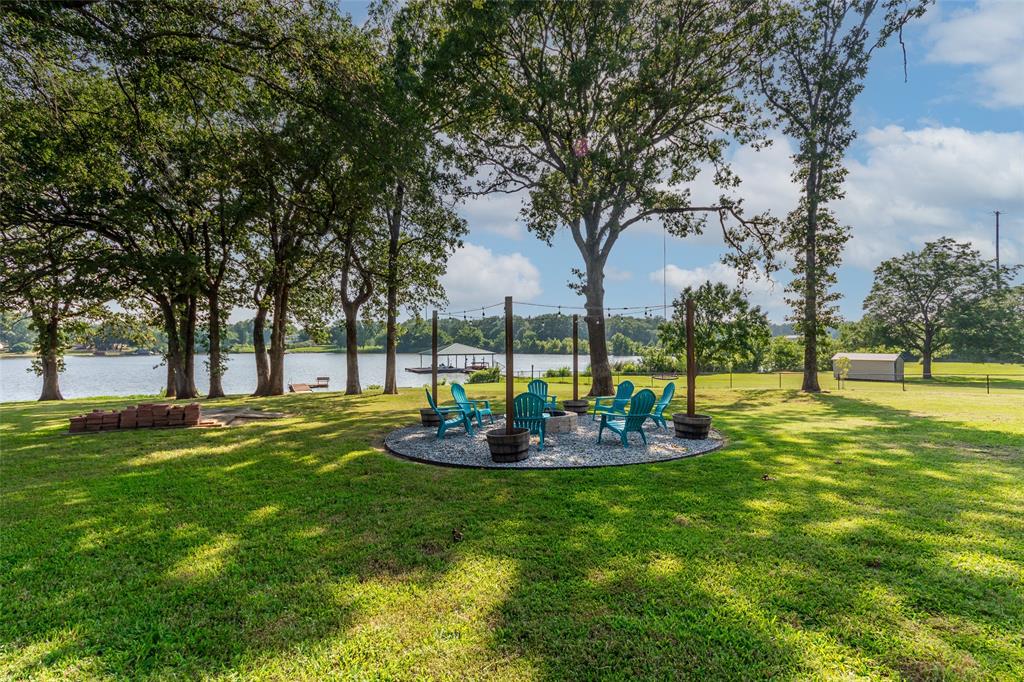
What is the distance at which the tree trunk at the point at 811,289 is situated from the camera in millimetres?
17516

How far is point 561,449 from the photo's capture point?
22.9 ft

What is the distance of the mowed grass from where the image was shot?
2.25m

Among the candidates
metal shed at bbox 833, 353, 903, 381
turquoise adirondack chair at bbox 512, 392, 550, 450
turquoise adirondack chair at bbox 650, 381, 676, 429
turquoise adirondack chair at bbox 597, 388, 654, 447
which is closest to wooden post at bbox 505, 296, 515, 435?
turquoise adirondack chair at bbox 512, 392, 550, 450

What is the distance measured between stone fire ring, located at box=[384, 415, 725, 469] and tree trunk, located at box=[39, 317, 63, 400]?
16.7m

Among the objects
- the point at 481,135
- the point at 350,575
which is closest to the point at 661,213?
the point at 481,135

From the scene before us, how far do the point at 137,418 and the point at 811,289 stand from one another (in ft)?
71.8

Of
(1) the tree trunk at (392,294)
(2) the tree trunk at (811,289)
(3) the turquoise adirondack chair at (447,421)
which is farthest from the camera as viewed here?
(2) the tree trunk at (811,289)

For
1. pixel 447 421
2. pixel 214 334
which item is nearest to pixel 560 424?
pixel 447 421

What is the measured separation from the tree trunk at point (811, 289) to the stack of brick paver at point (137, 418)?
20291 millimetres

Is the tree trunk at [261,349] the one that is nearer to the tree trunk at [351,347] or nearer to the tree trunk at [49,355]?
the tree trunk at [351,347]

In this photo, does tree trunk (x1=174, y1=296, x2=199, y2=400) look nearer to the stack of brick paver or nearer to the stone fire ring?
the stack of brick paver

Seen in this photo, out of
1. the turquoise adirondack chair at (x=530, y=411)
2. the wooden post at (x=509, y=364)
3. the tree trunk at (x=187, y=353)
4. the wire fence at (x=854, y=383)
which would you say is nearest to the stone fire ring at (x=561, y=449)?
the turquoise adirondack chair at (x=530, y=411)

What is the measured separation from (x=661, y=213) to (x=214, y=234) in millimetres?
14963

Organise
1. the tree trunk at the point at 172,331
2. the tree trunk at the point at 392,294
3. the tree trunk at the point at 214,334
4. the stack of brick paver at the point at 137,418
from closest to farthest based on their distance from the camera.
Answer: the stack of brick paver at the point at 137,418, the tree trunk at the point at 172,331, the tree trunk at the point at 214,334, the tree trunk at the point at 392,294
